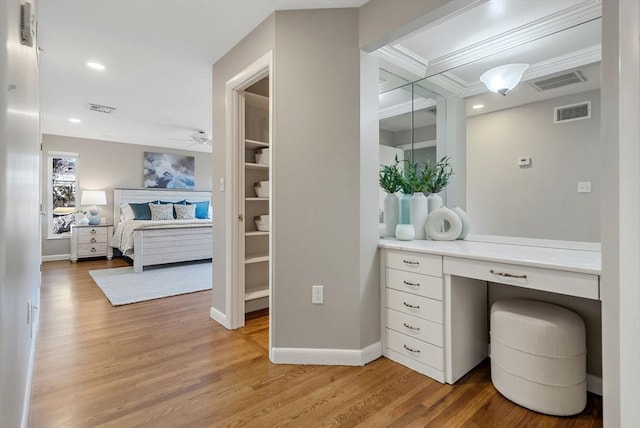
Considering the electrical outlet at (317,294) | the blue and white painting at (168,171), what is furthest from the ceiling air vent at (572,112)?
the blue and white painting at (168,171)

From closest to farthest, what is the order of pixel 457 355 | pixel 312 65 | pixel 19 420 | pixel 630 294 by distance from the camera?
pixel 630 294, pixel 19 420, pixel 457 355, pixel 312 65

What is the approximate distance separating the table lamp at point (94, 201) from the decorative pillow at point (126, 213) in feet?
1.02

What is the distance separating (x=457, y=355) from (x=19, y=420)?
2.12m

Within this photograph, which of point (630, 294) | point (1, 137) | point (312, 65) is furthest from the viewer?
point (312, 65)

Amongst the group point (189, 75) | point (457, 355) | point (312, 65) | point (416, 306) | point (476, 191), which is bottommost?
point (457, 355)

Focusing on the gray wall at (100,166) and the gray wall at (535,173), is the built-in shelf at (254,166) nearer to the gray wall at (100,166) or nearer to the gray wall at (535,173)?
the gray wall at (535,173)

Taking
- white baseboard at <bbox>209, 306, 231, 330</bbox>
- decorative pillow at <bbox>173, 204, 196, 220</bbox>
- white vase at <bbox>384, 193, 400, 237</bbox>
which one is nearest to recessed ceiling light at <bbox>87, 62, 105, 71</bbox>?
white baseboard at <bbox>209, 306, 231, 330</bbox>

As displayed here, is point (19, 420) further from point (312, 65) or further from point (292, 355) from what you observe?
point (312, 65)

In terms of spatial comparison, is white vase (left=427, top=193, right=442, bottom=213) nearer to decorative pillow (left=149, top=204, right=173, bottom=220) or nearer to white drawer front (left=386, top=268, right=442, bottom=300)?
white drawer front (left=386, top=268, right=442, bottom=300)

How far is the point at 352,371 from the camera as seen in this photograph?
194cm

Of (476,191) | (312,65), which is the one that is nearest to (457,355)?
(476,191)

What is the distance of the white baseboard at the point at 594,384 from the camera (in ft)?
5.45

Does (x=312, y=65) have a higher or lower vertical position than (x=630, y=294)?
higher

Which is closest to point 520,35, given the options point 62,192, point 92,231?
point 92,231
